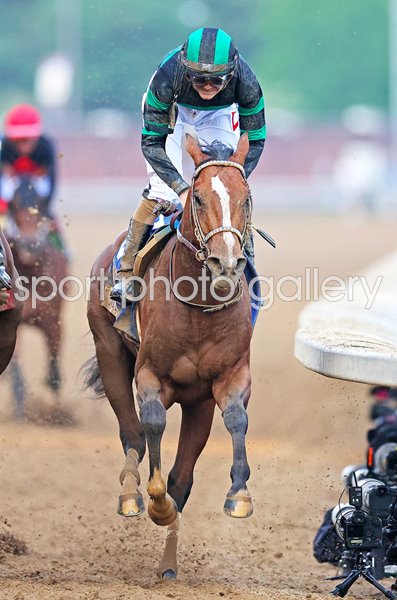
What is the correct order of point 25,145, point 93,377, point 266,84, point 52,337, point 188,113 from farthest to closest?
point 266,84 < point 25,145 < point 52,337 < point 93,377 < point 188,113

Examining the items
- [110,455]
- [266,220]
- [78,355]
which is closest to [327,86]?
[266,220]

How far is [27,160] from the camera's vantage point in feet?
36.1

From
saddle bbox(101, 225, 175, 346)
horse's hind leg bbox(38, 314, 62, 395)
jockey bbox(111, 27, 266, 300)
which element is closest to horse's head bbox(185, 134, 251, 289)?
jockey bbox(111, 27, 266, 300)

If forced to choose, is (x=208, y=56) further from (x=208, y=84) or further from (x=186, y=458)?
(x=186, y=458)

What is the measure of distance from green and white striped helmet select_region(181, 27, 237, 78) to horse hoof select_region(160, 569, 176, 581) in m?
2.39

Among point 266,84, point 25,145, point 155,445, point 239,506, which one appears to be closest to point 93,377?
point 155,445

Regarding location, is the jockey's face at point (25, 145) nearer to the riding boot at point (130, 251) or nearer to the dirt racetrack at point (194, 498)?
the dirt racetrack at point (194, 498)

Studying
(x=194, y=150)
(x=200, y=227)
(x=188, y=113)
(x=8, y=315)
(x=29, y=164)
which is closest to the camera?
(x=200, y=227)

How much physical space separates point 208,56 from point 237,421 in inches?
64.6

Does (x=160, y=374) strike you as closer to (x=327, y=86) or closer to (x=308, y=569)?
(x=308, y=569)

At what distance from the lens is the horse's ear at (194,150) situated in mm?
5656

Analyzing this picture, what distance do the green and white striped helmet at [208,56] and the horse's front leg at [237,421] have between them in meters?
1.32

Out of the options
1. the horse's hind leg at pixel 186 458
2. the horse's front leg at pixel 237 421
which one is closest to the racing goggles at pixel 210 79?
the horse's front leg at pixel 237 421

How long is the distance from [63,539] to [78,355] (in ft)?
17.8
